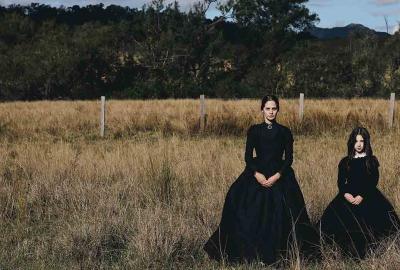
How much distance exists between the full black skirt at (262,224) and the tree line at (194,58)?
31.3 metres

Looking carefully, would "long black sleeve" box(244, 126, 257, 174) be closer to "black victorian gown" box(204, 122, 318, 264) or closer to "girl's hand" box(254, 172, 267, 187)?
"black victorian gown" box(204, 122, 318, 264)

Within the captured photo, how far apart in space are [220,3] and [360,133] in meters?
41.2

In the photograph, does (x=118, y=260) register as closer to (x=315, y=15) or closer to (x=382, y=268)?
(x=382, y=268)

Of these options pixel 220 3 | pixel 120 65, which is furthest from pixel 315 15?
pixel 120 65

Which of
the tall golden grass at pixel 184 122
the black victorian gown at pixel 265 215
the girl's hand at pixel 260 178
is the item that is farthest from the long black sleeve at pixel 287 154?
the tall golden grass at pixel 184 122

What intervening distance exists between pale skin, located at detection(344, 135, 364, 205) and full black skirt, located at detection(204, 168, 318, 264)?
376 mm

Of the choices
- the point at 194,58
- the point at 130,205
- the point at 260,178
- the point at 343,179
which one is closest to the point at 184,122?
the point at 130,205

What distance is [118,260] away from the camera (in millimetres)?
4496

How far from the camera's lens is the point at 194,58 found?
41.6 m

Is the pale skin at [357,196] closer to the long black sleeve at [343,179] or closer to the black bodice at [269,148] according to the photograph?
the long black sleeve at [343,179]

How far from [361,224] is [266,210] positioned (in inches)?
30.4

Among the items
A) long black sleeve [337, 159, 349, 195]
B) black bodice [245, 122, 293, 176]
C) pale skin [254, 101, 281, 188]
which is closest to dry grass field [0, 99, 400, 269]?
long black sleeve [337, 159, 349, 195]

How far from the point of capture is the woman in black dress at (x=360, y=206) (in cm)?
436

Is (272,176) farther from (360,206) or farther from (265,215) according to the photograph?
(360,206)
